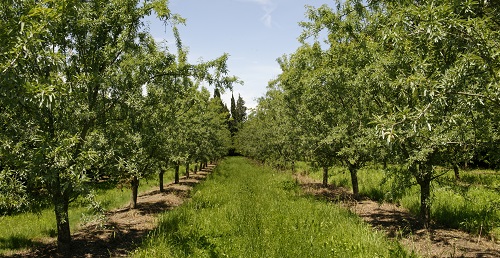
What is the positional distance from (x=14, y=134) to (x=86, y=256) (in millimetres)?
3845

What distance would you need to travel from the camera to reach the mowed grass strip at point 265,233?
733cm

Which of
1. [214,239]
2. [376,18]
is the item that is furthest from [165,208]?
[376,18]

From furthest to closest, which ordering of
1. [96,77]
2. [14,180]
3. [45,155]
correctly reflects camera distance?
[96,77]
[14,180]
[45,155]

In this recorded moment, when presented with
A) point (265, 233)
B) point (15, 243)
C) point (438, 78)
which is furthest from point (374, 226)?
point (15, 243)

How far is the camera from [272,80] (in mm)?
34938

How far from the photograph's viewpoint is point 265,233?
8.77 m

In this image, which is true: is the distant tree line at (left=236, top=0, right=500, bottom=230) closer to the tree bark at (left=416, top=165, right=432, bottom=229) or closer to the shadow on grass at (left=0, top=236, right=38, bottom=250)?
the tree bark at (left=416, top=165, right=432, bottom=229)

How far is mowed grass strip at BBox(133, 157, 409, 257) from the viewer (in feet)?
24.0

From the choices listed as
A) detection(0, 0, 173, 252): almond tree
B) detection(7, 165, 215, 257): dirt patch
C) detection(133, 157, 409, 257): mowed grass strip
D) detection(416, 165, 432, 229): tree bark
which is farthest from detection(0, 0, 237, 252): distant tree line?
detection(416, 165, 432, 229): tree bark

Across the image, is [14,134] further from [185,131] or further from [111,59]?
[185,131]

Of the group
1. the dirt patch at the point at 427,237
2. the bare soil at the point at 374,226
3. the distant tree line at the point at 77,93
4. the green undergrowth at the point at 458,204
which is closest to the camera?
the distant tree line at the point at 77,93

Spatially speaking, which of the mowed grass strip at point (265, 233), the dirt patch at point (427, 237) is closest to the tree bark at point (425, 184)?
the dirt patch at point (427, 237)

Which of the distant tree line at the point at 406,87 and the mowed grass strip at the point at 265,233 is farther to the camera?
the mowed grass strip at the point at 265,233

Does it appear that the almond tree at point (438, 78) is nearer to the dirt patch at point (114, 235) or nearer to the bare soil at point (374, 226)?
the bare soil at point (374, 226)
